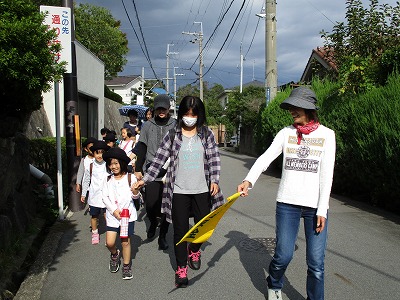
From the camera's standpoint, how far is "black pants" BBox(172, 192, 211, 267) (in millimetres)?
4012

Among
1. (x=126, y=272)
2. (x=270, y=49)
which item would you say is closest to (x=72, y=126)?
(x=126, y=272)

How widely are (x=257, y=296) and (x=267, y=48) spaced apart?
456 inches

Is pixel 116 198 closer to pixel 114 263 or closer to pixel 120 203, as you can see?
pixel 120 203

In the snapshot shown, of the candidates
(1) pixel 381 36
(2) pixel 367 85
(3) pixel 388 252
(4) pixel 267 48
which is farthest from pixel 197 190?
(4) pixel 267 48

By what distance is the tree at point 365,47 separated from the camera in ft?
27.3

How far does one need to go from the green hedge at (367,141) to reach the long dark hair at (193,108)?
3.95 meters

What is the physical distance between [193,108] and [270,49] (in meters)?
10.8

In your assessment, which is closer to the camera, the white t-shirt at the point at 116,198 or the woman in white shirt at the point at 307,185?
the woman in white shirt at the point at 307,185

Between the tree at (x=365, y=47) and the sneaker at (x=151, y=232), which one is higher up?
the tree at (x=365, y=47)

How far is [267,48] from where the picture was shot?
1413 centimetres

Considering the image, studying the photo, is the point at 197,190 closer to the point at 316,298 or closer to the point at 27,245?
the point at 316,298

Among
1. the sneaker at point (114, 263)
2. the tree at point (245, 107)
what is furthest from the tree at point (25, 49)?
the tree at point (245, 107)

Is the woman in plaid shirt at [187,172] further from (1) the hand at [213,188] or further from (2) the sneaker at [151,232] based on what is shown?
(2) the sneaker at [151,232]

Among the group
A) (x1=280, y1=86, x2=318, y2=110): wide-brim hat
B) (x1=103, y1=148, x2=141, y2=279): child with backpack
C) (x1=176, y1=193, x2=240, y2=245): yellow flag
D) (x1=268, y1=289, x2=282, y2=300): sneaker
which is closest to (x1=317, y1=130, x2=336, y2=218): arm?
(x1=280, y1=86, x2=318, y2=110): wide-brim hat
